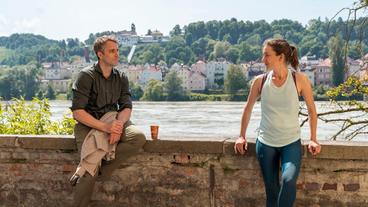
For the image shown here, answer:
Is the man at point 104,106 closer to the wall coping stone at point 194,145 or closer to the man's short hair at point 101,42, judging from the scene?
the man's short hair at point 101,42

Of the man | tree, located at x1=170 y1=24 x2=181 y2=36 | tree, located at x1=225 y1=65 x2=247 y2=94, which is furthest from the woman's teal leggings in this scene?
tree, located at x1=170 y1=24 x2=181 y2=36

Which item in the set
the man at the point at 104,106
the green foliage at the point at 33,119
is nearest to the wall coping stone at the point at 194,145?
the man at the point at 104,106

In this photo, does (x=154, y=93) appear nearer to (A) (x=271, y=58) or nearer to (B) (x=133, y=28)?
(A) (x=271, y=58)

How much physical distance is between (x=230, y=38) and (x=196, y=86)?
4790 cm

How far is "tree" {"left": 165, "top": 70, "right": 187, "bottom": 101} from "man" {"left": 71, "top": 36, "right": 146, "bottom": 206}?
238 ft

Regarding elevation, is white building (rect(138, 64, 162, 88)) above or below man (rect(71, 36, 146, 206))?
below

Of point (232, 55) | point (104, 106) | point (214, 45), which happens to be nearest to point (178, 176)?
point (104, 106)

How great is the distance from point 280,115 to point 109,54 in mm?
1204

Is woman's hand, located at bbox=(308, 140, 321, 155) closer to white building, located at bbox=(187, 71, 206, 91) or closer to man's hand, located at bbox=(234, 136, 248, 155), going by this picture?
man's hand, located at bbox=(234, 136, 248, 155)

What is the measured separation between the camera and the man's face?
397 centimetres

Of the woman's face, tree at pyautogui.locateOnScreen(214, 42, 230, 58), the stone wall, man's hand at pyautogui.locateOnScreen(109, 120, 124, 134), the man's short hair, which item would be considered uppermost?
tree at pyautogui.locateOnScreen(214, 42, 230, 58)

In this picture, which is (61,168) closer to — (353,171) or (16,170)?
(16,170)

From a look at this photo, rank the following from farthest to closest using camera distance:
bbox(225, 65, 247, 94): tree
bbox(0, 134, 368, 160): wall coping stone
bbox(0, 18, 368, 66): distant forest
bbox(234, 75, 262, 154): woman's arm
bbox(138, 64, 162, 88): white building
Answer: bbox(0, 18, 368, 66): distant forest, bbox(138, 64, 162, 88): white building, bbox(225, 65, 247, 94): tree, bbox(0, 134, 368, 160): wall coping stone, bbox(234, 75, 262, 154): woman's arm

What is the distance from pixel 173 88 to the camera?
259ft
